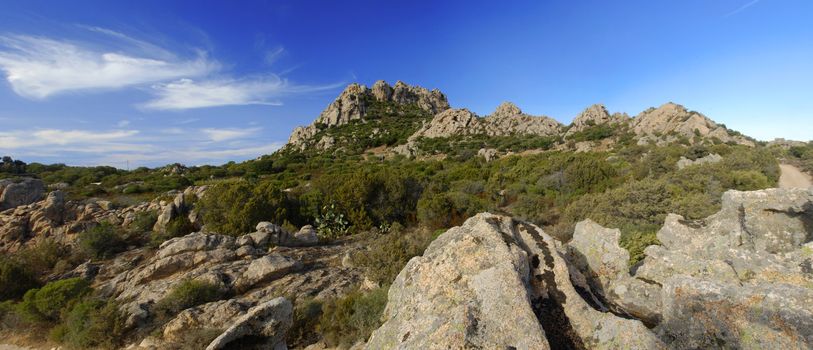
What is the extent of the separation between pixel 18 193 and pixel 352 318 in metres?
29.2

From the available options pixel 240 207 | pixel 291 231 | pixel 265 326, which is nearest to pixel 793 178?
pixel 291 231

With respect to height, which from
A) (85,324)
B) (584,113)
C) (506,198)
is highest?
(584,113)

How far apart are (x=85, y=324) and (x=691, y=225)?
53.6 ft

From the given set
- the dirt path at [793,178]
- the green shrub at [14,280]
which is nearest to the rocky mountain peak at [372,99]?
the green shrub at [14,280]

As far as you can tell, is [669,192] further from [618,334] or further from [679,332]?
[618,334]

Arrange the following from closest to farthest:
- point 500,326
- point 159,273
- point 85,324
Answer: point 500,326 < point 85,324 < point 159,273

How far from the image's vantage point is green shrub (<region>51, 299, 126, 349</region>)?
7.72 m

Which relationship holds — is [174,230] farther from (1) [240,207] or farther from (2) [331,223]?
(2) [331,223]

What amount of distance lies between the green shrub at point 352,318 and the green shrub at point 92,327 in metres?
5.18

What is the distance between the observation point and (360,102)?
291 feet

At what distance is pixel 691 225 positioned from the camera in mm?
8812

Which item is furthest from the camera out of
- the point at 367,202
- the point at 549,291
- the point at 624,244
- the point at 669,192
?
the point at 367,202

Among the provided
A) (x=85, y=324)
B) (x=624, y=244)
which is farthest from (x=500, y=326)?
(x=85, y=324)

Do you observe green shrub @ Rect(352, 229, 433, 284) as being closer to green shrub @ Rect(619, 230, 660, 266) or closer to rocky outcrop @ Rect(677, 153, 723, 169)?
green shrub @ Rect(619, 230, 660, 266)
